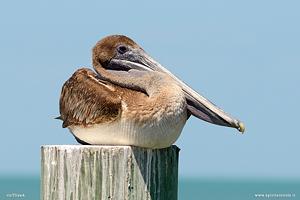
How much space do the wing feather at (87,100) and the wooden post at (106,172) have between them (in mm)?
457

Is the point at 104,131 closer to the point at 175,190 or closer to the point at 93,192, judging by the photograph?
the point at 93,192

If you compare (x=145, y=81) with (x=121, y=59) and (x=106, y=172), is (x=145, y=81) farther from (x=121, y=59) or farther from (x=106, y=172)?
(x=106, y=172)

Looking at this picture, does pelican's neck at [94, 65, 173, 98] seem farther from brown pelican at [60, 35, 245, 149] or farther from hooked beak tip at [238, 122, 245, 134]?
hooked beak tip at [238, 122, 245, 134]

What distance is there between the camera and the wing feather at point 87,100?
5263mm

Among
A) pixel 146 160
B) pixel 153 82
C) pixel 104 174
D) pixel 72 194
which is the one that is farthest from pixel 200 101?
pixel 72 194

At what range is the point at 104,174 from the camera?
4941 millimetres

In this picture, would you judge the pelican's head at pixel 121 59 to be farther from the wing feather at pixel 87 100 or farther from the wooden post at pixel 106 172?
the wooden post at pixel 106 172

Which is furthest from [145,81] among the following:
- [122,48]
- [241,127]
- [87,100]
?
[241,127]

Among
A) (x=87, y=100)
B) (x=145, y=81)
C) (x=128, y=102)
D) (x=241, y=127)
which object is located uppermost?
(x=145, y=81)

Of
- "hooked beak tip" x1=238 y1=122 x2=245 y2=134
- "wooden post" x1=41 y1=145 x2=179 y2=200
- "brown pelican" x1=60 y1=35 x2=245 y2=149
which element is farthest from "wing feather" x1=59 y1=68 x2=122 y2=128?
"hooked beak tip" x1=238 y1=122 x2=245 y2=134

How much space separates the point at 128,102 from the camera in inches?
207

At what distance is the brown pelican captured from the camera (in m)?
5.11

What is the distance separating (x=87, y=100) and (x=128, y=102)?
609 millimetres

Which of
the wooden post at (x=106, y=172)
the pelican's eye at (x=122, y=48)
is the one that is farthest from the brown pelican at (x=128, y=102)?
the wooden post at (x=106, y=172)
